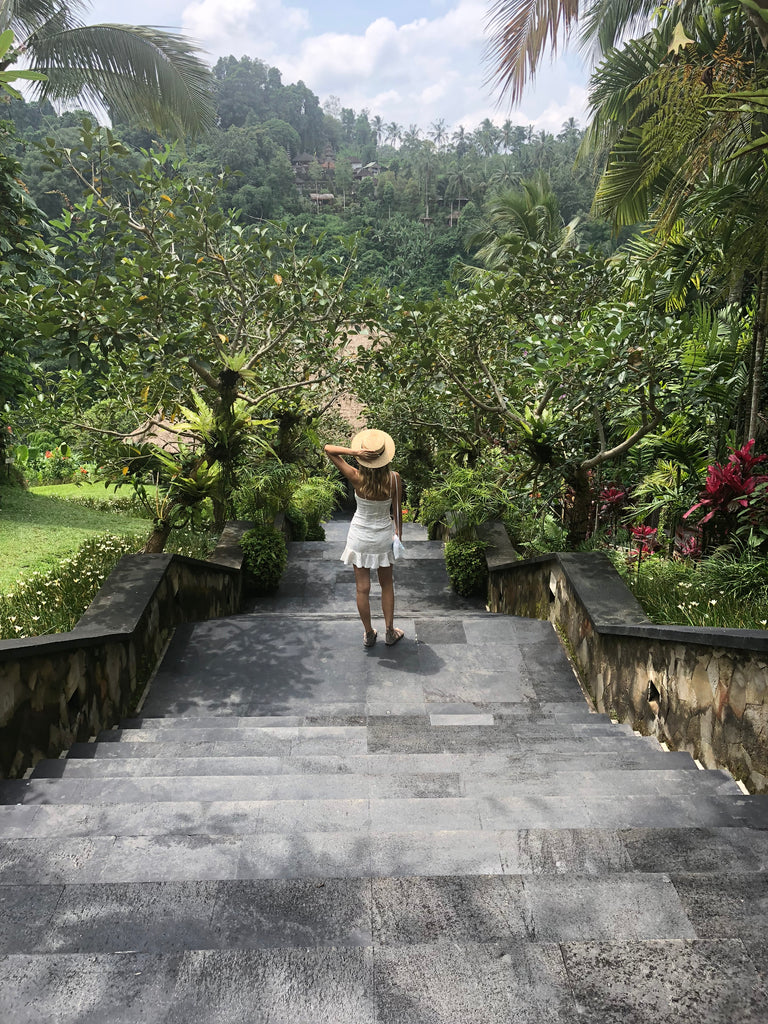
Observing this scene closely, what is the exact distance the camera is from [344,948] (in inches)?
64.6

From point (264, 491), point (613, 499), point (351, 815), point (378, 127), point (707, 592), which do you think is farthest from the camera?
point (378, 127)

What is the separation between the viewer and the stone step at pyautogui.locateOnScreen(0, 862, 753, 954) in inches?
67.1

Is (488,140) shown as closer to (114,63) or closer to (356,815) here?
(114,63)

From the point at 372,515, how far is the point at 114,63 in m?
10.6

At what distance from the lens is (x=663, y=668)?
3779 mm

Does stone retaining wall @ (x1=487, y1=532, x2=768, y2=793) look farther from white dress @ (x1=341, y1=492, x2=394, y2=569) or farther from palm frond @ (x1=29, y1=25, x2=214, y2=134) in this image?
palm frond @ (x1=29, y1=25, x2=214, y2=134)

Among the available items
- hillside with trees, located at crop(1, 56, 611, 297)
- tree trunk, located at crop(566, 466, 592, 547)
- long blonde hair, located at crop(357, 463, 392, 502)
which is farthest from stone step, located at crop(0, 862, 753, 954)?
hillside with trees, located at crop(1, 56, 611, 297)

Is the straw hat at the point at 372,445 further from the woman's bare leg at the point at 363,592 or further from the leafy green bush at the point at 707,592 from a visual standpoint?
the leafy green bush at the point at 707,592

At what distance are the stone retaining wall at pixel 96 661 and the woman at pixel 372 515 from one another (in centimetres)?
135

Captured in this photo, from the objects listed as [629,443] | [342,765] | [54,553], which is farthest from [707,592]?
[54,553]

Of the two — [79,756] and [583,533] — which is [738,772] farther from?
[583,533]

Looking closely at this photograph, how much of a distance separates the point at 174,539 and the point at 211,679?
351cm

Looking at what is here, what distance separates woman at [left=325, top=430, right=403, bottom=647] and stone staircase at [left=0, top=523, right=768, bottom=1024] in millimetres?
1705

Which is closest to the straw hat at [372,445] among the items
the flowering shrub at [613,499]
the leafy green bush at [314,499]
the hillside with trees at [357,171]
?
the flowering shrub at [613,499]
